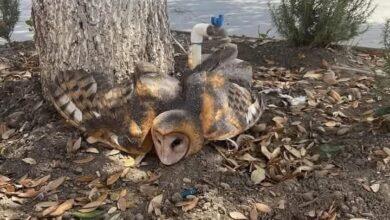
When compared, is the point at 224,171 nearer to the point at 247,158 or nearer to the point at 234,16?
the point at 247,158

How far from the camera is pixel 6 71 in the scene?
4438 millimetres

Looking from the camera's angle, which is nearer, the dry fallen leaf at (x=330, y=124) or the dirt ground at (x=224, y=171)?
the dirt ground at (x=224, y=171)

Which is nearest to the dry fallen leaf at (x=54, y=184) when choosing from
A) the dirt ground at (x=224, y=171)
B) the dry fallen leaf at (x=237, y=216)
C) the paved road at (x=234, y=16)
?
the dirt ground at (x=224, y=171)

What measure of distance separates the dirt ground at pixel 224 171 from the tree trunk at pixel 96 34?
38 cm

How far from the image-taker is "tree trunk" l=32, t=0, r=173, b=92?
10.7 feet

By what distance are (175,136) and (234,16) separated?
4.09 metres

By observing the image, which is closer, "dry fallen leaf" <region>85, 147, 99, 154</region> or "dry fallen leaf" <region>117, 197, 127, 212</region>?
"dry fallen leaf" <region>117, 197, 127, 212</region>

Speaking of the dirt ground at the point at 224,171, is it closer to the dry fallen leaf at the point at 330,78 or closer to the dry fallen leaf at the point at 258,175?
the dry fallen leaf at the point at 258,175

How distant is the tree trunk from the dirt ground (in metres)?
0.38

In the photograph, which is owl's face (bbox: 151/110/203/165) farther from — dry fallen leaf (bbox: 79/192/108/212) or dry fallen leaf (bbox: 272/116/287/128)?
dry fallen leaf (bbox: 272/116/287/128)

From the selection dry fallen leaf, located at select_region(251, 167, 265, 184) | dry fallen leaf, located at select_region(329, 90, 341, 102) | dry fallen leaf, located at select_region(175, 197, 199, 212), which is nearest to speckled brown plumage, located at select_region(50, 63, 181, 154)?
dry fallen leaf, located at select_region(175, 197, 199, 212)

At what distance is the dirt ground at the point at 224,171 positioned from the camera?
110 inches

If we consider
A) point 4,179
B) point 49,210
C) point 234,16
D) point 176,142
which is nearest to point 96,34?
point 176,142

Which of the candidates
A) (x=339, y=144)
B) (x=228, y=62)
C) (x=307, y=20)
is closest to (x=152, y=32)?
(x=228, y=62)
